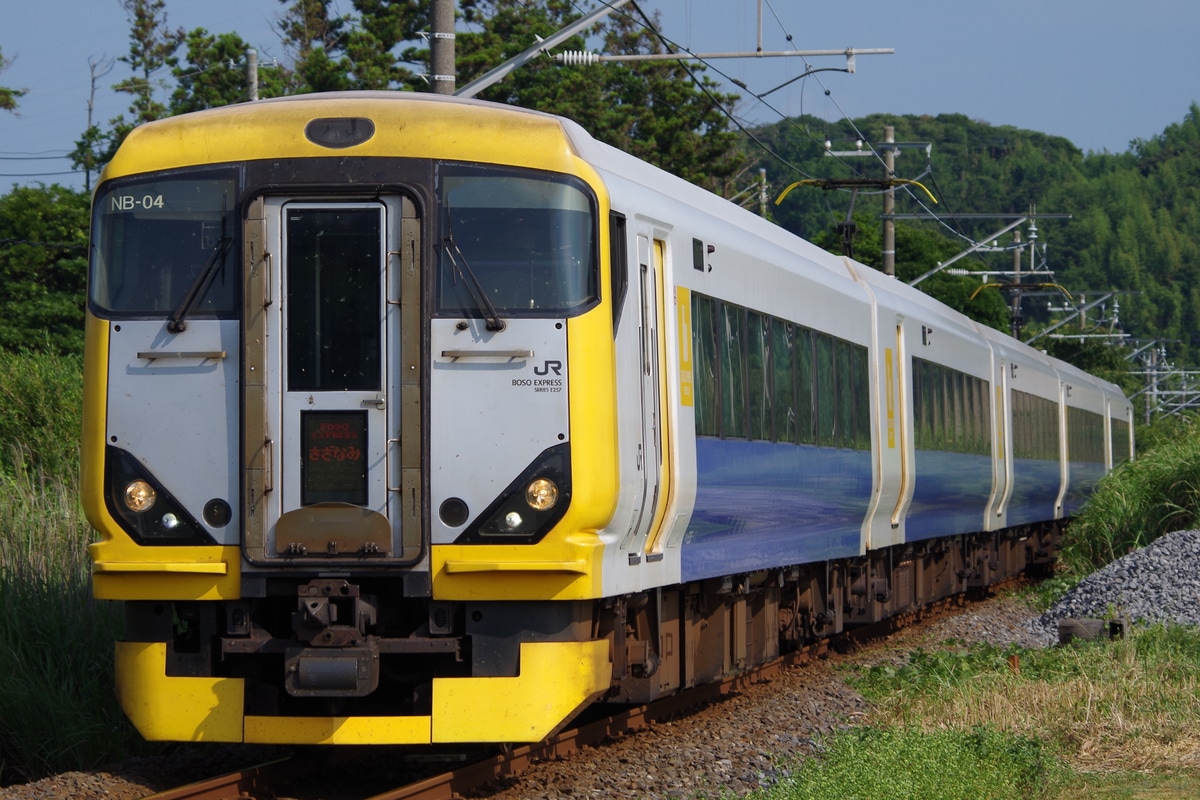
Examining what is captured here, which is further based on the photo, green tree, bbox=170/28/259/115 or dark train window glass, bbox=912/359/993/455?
green tree, bbox=170/28/259/115

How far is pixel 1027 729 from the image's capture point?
956 centimetres

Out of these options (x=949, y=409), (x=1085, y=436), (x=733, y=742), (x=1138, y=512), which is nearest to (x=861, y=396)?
(x=949, y=409)

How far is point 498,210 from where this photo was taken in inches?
298

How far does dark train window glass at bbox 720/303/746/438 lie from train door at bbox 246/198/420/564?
2845 millimetres

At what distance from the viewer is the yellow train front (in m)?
7.35

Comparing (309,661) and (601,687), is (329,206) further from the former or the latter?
(601,687)

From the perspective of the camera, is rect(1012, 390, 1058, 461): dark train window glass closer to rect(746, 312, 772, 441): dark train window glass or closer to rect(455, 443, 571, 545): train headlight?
rect(746, 312, 772, 441): dark train window glass

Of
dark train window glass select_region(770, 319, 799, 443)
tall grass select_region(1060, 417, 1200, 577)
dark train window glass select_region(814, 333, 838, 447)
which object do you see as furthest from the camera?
tall grass select_region(1060, 417, 1200, 577)

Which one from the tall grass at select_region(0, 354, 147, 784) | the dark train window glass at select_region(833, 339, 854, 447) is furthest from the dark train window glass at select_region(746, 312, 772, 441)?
the tall grass at select_region(0, 354, 147, 784)

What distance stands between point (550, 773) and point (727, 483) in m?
2.30

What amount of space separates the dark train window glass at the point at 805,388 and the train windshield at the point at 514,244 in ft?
14.3

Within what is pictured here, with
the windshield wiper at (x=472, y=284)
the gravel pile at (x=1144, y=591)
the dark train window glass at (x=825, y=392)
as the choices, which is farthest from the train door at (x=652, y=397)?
the gravel pile at (x=1144, y=591)

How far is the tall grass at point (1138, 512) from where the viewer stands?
21.0 metres

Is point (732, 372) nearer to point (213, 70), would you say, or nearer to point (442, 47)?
point (442, 47)
